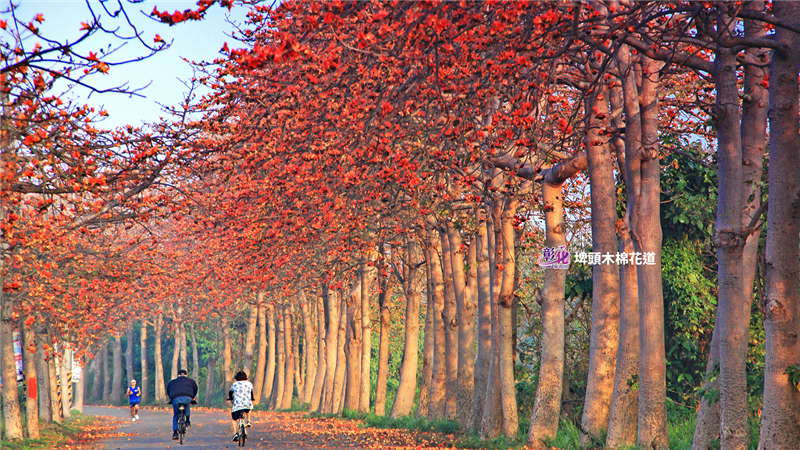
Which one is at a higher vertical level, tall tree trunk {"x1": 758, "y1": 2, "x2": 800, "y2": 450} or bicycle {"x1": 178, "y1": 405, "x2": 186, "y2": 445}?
tall tree trunk {"x1": 758, "y1": 2, "x2": 800, "y2": 450}

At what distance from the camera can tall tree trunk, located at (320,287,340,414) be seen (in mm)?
35594

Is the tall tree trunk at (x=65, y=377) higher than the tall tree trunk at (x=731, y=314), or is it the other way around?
the tall tree trunk at (x=731, y=314)

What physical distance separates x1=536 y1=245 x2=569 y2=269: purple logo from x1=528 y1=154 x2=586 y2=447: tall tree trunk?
75mm

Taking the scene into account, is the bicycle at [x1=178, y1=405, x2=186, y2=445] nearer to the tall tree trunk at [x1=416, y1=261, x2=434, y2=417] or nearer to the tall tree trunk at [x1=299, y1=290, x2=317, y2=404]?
the tall tree trunk at [x1=416, y1=261, x2=434, y2=417]

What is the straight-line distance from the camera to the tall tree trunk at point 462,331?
2153 cm

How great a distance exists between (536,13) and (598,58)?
13.9 ft

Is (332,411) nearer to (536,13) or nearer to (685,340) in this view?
(685,340)

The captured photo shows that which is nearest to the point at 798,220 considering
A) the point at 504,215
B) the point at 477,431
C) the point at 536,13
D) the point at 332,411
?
the point at 536,13

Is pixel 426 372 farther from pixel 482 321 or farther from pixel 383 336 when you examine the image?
pixel 482 321

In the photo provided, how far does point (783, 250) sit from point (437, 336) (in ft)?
53.9

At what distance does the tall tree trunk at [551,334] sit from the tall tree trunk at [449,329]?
21.6 feet

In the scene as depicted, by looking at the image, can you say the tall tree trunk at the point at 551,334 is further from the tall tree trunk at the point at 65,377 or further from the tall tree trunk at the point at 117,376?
the tall tree trunk at the point at 117,376

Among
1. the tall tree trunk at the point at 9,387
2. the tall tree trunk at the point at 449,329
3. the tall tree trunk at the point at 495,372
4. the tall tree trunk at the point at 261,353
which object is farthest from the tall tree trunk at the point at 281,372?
the tall tree trunk at the point at 495,372

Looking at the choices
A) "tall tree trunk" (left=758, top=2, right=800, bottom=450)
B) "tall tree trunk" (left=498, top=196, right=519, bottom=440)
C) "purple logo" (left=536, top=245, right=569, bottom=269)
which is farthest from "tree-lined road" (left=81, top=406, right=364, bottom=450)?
"tall tree trunk" (left=758, top=2, right=800, bottom=450)
